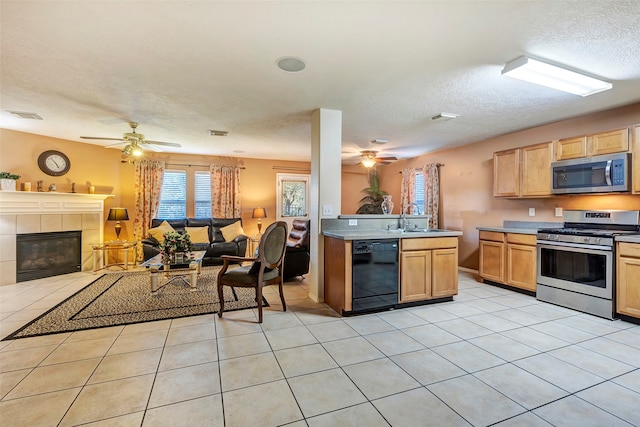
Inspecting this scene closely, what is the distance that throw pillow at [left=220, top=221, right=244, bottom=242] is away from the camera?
6.26 m

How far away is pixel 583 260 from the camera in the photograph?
3.34 meters

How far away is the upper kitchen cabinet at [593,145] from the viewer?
328cm

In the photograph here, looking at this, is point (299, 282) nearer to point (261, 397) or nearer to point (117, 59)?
point (261, 397)

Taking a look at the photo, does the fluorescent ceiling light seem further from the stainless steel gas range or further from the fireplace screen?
the fireplace screen

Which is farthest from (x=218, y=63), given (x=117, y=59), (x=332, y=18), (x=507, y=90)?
(x=507, y=90)

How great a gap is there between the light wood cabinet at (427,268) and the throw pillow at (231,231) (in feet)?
13.3

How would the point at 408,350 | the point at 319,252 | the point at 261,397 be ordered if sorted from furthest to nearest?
the point at 319,252, the point at 408,350, the point at 261,397

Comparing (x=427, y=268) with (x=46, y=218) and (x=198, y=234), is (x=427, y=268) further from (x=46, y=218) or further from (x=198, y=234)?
(x=46, y=218)

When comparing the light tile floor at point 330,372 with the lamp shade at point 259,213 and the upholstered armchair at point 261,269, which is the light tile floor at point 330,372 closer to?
the upholstered armchair at point 261,269

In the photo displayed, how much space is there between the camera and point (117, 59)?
97.0 inches

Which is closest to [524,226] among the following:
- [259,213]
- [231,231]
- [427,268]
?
[427,268]

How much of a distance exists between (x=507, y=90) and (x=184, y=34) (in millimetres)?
3157

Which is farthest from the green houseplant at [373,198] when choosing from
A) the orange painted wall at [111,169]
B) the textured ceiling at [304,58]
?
the textured ceiling at [304,58]

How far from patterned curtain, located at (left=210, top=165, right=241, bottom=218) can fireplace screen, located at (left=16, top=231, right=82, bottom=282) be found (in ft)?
8.43
